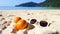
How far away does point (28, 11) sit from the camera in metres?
1.19

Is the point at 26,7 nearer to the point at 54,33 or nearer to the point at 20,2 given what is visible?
the point at 20,2

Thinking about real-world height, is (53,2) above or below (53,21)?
above

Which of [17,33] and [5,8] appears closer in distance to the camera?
[17,33]

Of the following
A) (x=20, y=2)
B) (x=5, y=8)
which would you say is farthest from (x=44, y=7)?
(x=5, y=8)

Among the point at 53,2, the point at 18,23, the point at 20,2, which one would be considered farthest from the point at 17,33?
the point at 53,2

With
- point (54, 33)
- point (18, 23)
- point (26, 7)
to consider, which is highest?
point (26, 7)

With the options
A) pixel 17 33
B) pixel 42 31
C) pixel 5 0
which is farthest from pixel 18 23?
pixel 5 0

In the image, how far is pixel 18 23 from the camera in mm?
1004

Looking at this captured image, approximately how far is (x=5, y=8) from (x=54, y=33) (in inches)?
19.3

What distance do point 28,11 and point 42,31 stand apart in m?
0.25

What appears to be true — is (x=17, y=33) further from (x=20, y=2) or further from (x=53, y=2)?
(x=53, y=2)

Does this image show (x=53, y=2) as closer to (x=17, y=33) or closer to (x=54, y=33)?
(x=54, y=33)

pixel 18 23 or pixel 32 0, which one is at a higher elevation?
pixel 32 0

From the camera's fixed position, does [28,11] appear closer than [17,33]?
No
